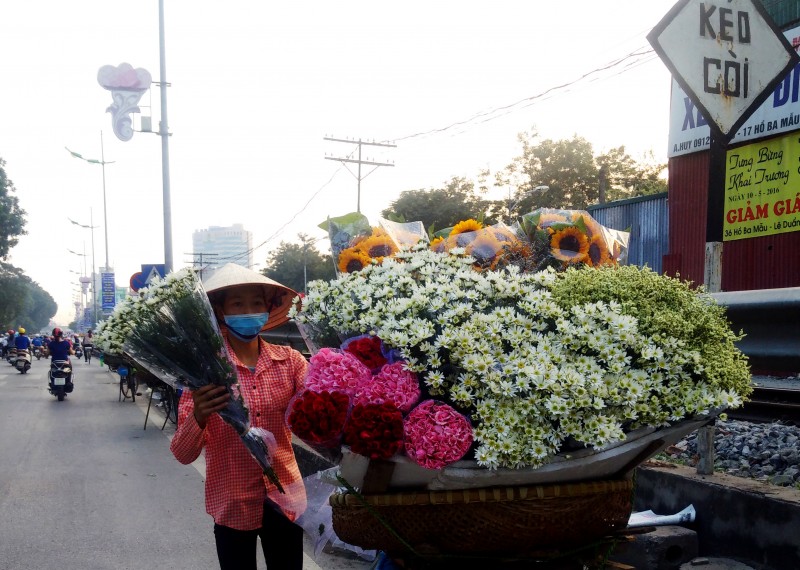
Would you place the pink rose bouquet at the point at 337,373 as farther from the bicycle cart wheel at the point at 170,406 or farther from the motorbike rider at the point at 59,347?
the motorbike rider at the point at 59,347

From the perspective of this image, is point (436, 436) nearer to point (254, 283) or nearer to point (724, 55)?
point (254, 283)

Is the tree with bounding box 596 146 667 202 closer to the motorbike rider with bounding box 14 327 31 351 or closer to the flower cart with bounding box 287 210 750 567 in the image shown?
the motorbike rider with bounding box 14 327 31 351

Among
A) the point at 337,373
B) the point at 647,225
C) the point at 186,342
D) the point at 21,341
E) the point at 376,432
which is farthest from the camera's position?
the point at 21,341

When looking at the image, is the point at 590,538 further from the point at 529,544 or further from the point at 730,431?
the point at 730,431

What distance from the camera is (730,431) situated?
225 inches

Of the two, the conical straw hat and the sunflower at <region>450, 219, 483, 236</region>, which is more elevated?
the sunflower at <region>450, 219, 483, 236</region>

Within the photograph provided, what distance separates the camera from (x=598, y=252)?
2.79 meters

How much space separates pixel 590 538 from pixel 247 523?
1.24 metres

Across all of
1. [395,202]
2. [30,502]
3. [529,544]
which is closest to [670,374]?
[529,544]

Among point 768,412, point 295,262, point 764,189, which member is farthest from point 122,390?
point 295,262

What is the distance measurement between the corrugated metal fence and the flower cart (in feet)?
61.8

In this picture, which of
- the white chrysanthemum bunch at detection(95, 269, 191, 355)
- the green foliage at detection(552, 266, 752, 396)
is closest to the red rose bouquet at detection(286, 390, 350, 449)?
the green foliage at detection(552, 266, 752, 396)

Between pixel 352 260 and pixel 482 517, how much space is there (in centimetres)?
158

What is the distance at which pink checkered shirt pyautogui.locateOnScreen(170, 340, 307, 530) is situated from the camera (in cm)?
254
